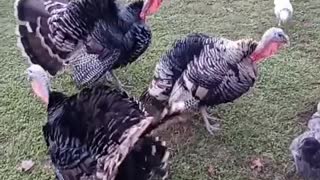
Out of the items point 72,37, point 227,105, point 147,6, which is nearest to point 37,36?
point 72,37

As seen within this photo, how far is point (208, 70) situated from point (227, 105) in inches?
18.5

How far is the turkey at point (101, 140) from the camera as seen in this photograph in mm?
2236

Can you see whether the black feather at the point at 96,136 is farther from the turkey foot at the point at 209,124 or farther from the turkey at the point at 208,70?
the turkey foot at the point at 209,124

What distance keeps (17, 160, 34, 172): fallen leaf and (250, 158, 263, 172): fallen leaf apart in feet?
3.55

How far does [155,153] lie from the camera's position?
2340 mm

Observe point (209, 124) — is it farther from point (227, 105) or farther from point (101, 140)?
point (101, 140)

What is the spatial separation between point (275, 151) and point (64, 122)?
3.57ft

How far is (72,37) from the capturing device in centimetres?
315

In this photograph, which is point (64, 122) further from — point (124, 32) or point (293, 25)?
point (293, 25)

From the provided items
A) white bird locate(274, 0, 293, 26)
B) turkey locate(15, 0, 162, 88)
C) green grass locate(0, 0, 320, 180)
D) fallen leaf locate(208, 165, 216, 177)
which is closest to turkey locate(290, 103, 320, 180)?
green grass locate(0, 0, 320, 180)

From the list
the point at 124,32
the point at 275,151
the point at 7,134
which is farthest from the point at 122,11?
the point at 275,151

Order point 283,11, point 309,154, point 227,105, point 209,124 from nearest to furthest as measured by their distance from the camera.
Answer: point 309,154 < point 209,124 < point 227,105 < point 283,11

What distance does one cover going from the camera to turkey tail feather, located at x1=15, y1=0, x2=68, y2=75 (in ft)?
10.4

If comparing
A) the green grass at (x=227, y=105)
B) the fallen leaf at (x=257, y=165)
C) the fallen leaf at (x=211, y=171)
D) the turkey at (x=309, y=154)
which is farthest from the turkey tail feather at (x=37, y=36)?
the turkey at (x=309, y=154)
